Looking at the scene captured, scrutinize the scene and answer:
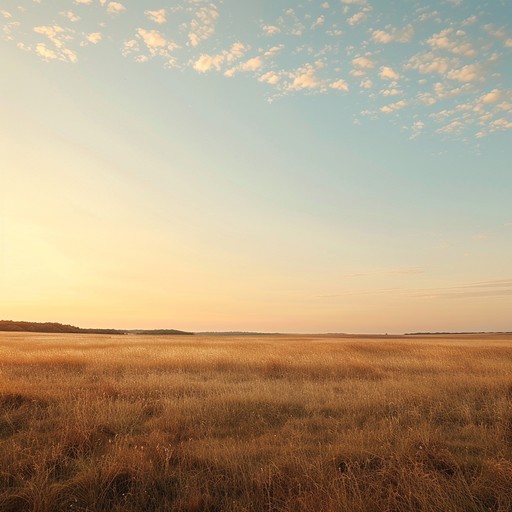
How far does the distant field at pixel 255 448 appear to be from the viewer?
5.11 m

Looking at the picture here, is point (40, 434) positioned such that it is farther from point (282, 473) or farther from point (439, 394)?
point (439, 394)

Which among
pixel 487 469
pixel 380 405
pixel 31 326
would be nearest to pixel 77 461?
pixel 487 469

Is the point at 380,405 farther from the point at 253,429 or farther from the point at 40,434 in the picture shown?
the point at 40,434

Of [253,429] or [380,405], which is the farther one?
[380,405]

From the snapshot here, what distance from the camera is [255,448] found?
6.86 meters

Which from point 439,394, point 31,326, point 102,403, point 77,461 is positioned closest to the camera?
point 77,461

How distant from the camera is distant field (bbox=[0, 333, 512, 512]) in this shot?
511cm

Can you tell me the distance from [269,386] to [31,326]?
10841cm

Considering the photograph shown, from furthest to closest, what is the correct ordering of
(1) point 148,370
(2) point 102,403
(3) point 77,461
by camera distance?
(1) point 148,370 < (2) point 102,403 < (3) point 77,461

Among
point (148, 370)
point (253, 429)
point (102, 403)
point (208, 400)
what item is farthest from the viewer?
→ point (148, 370)

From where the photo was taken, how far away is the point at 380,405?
10.1m

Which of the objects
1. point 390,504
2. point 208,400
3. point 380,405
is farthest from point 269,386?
point 390,504

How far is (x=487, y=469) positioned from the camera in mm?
5773

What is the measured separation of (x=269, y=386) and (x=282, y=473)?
743 centimetres
